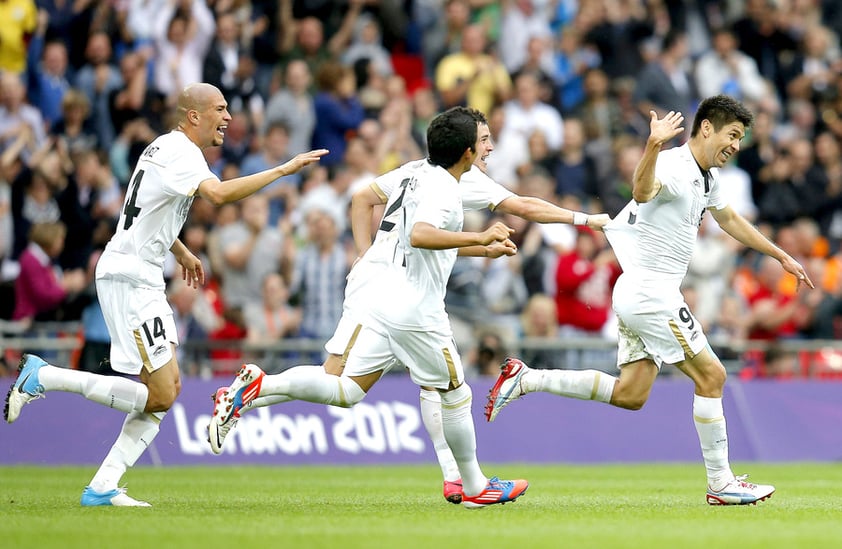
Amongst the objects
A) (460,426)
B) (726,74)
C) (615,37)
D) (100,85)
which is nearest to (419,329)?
(460,426)

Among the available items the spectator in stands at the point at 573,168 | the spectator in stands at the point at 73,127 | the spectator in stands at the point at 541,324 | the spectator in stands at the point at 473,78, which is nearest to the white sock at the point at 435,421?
the spectator in stands at the point at 541,324

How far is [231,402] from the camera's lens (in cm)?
958

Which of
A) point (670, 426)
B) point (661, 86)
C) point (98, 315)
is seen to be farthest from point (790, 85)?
point (98, 315)

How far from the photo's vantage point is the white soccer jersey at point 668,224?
10625mm

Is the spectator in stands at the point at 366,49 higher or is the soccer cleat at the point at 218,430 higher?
the spectator in stands at the point at 366,49

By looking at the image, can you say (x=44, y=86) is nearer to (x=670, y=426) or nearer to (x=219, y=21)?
(x=219, y=21)

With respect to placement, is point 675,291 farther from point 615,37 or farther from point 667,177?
point 615,37

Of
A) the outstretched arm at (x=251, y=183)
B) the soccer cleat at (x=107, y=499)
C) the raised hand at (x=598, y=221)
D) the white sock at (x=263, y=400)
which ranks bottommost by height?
the soccer cleat at (x=107, y=499)

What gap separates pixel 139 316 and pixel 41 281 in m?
7.14

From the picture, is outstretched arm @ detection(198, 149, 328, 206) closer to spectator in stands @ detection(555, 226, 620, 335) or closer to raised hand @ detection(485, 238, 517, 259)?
raised hand @ detection(485, 238, 517, 259)

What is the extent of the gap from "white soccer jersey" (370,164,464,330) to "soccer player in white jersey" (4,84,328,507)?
1134mm

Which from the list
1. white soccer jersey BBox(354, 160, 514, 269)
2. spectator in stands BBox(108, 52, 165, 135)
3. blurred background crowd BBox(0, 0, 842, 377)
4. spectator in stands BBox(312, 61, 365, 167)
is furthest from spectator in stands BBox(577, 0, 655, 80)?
white soccer jersey BBox(354, 160, 514, 269)

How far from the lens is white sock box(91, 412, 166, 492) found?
9.97 metres

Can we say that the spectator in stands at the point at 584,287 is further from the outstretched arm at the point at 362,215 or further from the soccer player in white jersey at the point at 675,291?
the outstretched arm at the point at 362,215
